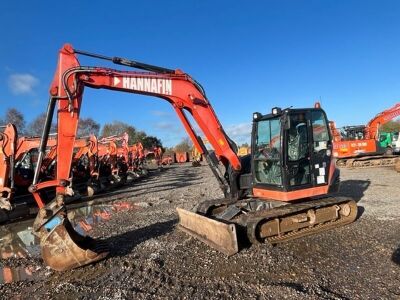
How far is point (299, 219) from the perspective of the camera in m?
7.32

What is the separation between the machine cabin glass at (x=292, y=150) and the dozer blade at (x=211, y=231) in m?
1.54

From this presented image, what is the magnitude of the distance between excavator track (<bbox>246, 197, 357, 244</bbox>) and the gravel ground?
Answer: 0.19m

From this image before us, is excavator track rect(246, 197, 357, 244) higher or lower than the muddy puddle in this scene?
higher

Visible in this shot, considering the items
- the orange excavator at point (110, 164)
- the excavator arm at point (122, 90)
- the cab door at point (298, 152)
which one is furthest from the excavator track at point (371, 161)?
the excavator arm at point (122, 90)

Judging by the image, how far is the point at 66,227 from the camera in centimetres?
595

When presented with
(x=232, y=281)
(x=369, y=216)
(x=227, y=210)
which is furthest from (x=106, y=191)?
(x=232, y=281)

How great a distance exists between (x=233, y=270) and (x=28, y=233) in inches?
250

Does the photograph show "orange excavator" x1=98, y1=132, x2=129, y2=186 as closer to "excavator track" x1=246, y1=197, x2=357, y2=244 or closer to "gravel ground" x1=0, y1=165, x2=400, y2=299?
"gravel ground" x1=0, y1=165, x2=400, y2=299

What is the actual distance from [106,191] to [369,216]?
12.4m

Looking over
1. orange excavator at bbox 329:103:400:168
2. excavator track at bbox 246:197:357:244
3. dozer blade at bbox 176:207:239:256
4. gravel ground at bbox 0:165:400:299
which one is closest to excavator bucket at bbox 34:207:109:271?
gravel ground at bbox 0:165:400:299

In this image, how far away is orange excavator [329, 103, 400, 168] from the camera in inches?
843

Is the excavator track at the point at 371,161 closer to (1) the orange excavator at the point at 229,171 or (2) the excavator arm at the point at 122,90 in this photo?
(1) the orange excavator at the point at 229,171

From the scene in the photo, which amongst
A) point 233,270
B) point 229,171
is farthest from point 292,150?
point 233,270

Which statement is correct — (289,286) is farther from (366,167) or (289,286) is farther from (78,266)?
(366,167)
